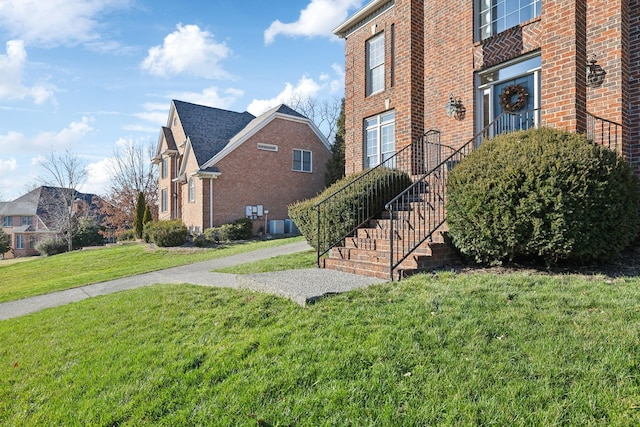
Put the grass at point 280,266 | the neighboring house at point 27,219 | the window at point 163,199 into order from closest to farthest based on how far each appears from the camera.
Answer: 1. the grass at point 280,266
2. the window at point 163,199
3. the neighboring house at point 27,219

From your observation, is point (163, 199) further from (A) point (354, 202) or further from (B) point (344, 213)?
(A) point (354, 202)

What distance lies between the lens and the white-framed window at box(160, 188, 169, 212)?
2483cm

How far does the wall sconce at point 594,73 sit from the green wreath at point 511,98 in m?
1.29

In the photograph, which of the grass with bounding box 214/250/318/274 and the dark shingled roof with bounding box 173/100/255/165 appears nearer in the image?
the grass with bounding box 214/250/318/274

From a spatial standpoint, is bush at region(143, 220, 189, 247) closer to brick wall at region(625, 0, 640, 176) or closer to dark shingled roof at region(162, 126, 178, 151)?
dark shingled roof at region(162, 126, 178, 151)

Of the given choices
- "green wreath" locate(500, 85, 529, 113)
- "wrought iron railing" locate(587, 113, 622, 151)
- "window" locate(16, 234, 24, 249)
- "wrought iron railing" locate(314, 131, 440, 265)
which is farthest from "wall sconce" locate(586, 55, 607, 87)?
"window" locate(16, 234, 24, 249)

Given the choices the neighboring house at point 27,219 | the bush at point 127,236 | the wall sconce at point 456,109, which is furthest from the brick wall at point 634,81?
the neighboring house at point 27,219

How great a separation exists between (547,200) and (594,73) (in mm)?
3997

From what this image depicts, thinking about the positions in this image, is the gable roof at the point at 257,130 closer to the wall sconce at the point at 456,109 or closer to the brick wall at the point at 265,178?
the brick wall at the point at 265,178

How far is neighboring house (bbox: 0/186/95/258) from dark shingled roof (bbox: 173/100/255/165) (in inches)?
753

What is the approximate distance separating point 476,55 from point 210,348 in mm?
9048

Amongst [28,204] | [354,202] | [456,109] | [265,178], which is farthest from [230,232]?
[28,204]

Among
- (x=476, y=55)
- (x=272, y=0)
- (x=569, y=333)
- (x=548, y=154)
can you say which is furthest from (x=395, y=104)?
(x=569, y=333)

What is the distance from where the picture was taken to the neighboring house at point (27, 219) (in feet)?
119
